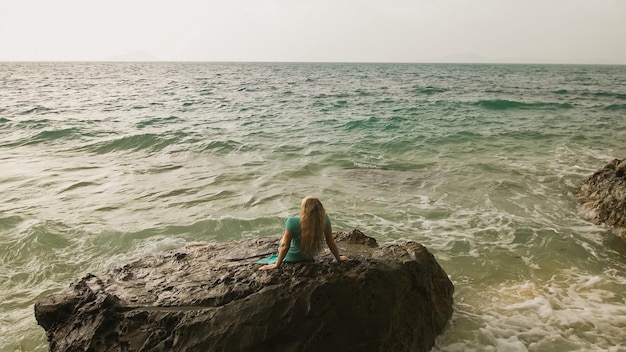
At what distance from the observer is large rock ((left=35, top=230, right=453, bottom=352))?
3.65 m

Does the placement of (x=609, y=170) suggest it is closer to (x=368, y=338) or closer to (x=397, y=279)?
(x=397, y=279)

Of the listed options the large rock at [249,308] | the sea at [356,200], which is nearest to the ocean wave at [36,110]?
the sea at [356,200]

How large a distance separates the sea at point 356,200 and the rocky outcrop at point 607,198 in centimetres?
26

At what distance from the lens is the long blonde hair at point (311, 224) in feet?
14.0

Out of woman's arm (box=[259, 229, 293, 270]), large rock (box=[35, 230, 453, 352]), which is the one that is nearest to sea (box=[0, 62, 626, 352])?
large rock (box=[35, 230, 453, 352])

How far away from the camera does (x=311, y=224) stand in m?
4.27

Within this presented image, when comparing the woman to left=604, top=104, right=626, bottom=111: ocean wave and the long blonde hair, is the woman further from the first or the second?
left=604, top=104, right=626, bottom=111: ocean wave

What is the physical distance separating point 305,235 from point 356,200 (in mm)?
5800

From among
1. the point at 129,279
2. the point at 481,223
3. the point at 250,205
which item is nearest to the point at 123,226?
the point at 250,205

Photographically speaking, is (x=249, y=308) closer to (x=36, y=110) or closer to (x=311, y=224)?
(x=311, y=224)

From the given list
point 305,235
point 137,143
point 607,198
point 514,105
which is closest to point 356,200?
point 607,198

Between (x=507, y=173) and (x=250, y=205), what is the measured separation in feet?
26.6

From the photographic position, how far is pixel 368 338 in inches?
155

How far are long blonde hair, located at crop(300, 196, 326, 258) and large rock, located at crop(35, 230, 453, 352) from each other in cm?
19
